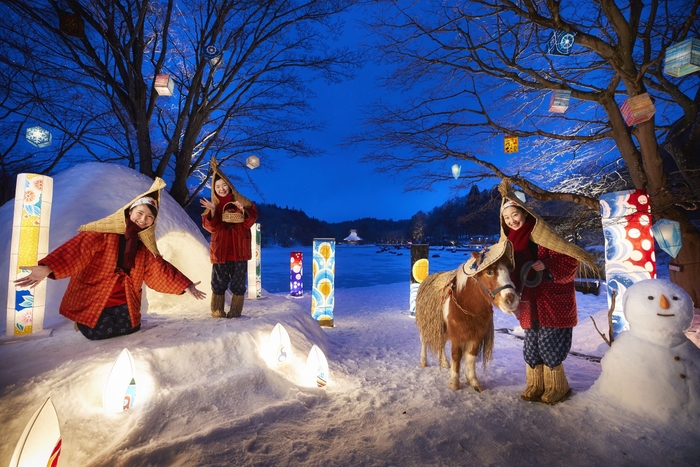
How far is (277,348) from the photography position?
343 centimetres

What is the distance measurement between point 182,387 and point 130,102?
6.57 m

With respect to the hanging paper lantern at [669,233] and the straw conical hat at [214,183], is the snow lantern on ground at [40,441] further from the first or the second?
the hanging paper lantern at [669,233]

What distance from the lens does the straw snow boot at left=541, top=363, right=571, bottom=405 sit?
2.86m

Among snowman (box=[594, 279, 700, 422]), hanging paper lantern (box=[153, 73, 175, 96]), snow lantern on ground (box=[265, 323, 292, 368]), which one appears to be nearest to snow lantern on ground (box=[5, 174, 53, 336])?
snow lantern on ground (box=[265, 323, 292, 368])

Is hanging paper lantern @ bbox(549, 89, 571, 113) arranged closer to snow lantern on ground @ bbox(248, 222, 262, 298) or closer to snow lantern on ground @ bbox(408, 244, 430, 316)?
snow lantern on ground @ bbox(408, 244, 430, 316)

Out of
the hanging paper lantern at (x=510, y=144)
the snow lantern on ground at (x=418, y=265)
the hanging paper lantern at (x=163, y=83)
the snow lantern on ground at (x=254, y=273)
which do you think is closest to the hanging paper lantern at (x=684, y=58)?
the hanging paper lantern at (x=510, y=144)

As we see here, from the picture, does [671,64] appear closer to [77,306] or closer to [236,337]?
[236,337]

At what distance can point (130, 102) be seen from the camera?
22.0 feet

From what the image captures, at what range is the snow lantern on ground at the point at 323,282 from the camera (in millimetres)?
6809

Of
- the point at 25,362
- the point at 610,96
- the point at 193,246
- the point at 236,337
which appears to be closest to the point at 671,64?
the point at 610,96

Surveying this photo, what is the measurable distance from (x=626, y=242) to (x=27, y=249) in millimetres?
6898

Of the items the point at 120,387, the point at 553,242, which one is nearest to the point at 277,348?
the point at 120,387

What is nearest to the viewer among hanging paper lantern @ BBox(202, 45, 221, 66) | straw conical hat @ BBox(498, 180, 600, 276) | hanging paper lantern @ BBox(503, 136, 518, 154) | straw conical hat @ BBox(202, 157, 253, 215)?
straw conical hat @ BBox(498, 180, 600, 276)

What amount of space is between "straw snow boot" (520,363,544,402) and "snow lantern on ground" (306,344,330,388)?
192 cm
